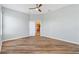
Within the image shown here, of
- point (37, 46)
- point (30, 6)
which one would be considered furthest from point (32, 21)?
point (37, 46)

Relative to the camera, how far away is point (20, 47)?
3.59ft

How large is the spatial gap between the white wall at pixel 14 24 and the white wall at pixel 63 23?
210mm

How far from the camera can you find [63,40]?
1084 mm

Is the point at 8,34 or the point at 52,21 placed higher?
the point at 52,21

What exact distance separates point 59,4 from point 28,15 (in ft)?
Answer: 1.21

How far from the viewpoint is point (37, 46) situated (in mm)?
1098

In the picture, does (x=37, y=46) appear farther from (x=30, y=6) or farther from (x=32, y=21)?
(x=30, y=6)

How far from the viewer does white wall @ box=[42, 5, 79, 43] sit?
1.08m

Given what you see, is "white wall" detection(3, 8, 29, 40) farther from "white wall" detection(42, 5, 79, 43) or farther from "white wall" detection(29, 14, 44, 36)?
"white wall" detection(42, 5, 79, 43)

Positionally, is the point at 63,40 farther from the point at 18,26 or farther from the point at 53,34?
the point at 18,26

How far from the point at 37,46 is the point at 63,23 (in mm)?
379
